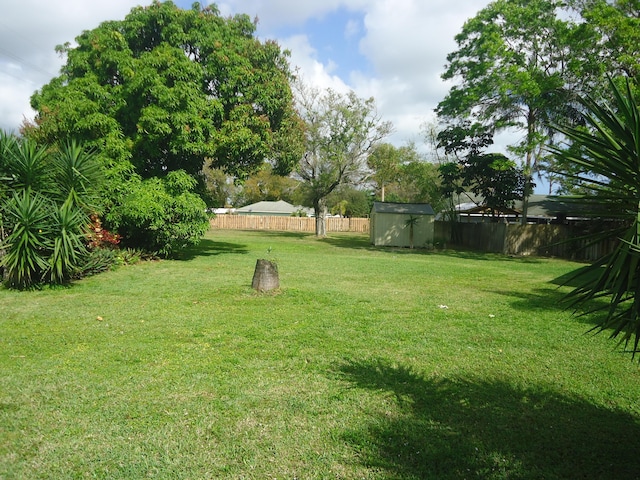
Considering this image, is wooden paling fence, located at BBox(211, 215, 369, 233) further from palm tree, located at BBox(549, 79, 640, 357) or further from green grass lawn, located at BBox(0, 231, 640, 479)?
palm tree, located at BBox(549, 79, 640, 357)

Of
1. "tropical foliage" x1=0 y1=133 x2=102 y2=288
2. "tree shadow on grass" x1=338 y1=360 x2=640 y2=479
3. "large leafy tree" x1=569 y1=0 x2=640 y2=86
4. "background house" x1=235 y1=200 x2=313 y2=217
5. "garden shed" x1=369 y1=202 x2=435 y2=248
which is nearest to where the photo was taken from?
"tree shadow on grass" x1=338 y1=360 x2=640 y2=479

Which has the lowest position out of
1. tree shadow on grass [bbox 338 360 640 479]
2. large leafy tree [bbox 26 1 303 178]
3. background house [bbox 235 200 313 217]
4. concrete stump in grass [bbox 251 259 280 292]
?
tree shadow on grass [bbox 338 360 640 479]

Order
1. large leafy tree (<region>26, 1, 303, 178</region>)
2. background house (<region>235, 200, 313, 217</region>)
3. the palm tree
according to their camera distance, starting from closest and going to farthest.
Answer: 1. the palm tree
2. large leafy tree (<region>26, 1, 303, 178</region>)
3. background house (<region>235, 200, 313, 217</region>)

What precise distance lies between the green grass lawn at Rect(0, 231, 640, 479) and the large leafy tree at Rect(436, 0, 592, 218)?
44.4ft

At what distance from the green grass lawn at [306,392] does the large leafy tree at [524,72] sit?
532 inches

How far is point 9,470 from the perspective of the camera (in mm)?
2744

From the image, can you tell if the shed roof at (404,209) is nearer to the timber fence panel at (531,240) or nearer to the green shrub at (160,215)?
the timber fence panel at (531,240)

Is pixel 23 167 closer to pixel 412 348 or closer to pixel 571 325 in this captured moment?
pixel 412 348

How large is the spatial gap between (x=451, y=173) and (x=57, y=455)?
23205 mm

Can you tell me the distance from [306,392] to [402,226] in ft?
72.9

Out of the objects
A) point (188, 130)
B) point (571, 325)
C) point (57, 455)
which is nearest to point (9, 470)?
point (57, 455)

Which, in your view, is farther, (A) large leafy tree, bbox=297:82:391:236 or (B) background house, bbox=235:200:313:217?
(B) background house, bbox=235:200:313:217

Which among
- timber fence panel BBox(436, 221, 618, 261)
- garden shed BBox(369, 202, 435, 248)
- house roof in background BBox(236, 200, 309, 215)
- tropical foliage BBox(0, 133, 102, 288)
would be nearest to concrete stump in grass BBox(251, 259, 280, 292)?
tropical foliage BBox(0, 133, 102, 288)

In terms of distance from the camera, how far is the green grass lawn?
2953mm
